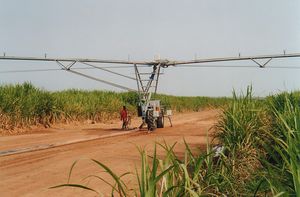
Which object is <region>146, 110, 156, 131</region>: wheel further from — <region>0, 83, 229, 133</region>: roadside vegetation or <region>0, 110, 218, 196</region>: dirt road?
<region>0, 110, 218, 196</region>: dirt road

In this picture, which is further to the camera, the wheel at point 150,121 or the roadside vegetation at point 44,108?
the roadside vegetation at point 44,108

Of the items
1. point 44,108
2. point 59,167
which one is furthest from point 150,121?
point 59,167

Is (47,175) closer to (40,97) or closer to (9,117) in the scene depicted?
(9,117)

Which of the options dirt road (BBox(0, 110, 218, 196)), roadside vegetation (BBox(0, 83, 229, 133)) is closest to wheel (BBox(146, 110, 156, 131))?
roadside vegetation (BBox(0, 83, 229, 133))

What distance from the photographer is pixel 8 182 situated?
25.2 feet

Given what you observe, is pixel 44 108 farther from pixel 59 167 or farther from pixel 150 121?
pixel 59 167

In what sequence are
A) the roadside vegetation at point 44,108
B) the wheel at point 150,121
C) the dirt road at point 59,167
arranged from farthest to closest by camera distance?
the roadside vegetation at point 44,108, the wheel at point 150,121, the dirt road at point 59,167

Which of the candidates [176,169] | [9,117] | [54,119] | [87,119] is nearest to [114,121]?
[87,119]

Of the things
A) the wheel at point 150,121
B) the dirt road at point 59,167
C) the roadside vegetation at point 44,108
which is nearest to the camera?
the dirt road at point 59,167

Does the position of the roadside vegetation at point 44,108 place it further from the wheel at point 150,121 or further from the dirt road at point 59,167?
the dirt road at point 59,167

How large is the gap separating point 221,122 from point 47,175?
398 cm

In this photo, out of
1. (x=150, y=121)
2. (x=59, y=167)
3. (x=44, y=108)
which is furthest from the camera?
(x=44, y=108)

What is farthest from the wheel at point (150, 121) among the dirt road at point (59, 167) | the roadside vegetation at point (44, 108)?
the dirt road at point (59, 167)

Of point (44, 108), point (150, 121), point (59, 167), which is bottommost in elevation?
point (59, 167)
